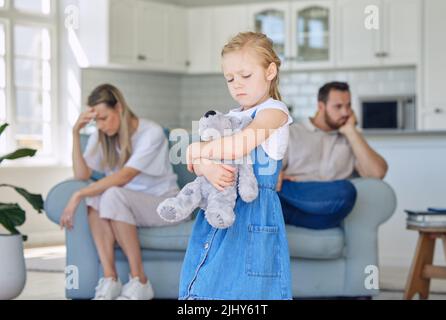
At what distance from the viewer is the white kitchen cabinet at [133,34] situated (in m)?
7.33

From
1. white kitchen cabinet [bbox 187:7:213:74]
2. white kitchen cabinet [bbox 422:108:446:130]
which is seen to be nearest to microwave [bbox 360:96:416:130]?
white kitchen cabinet [bbox 422:108:446:130]

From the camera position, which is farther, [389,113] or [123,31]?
[389,113]

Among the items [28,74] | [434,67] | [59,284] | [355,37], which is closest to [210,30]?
[355,37]

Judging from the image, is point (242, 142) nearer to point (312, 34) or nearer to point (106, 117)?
point (106, 117)

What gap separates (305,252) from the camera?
384cm

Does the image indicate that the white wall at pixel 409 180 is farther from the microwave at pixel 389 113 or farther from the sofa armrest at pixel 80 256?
the microwave at pixel 389 113

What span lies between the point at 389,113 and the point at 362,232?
392cm

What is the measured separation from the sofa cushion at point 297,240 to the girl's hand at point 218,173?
2026 mm

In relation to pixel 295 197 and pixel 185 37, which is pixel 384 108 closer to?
pixel 185 37

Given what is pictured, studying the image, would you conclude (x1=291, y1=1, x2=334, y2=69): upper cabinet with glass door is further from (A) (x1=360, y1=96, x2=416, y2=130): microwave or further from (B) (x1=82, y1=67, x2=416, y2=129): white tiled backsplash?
(A) (x1=360, y1=96, x2=416, y2=130): microwave

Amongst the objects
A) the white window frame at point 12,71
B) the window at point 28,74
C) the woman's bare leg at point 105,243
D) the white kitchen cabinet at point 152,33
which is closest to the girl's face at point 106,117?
the woman's bare leg at point 105,243

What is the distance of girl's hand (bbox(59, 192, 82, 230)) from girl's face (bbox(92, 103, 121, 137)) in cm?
34

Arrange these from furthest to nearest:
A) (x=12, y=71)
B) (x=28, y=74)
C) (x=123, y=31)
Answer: (x=123, y=31)
(x=28, y=74)
(x=12, y=71)
